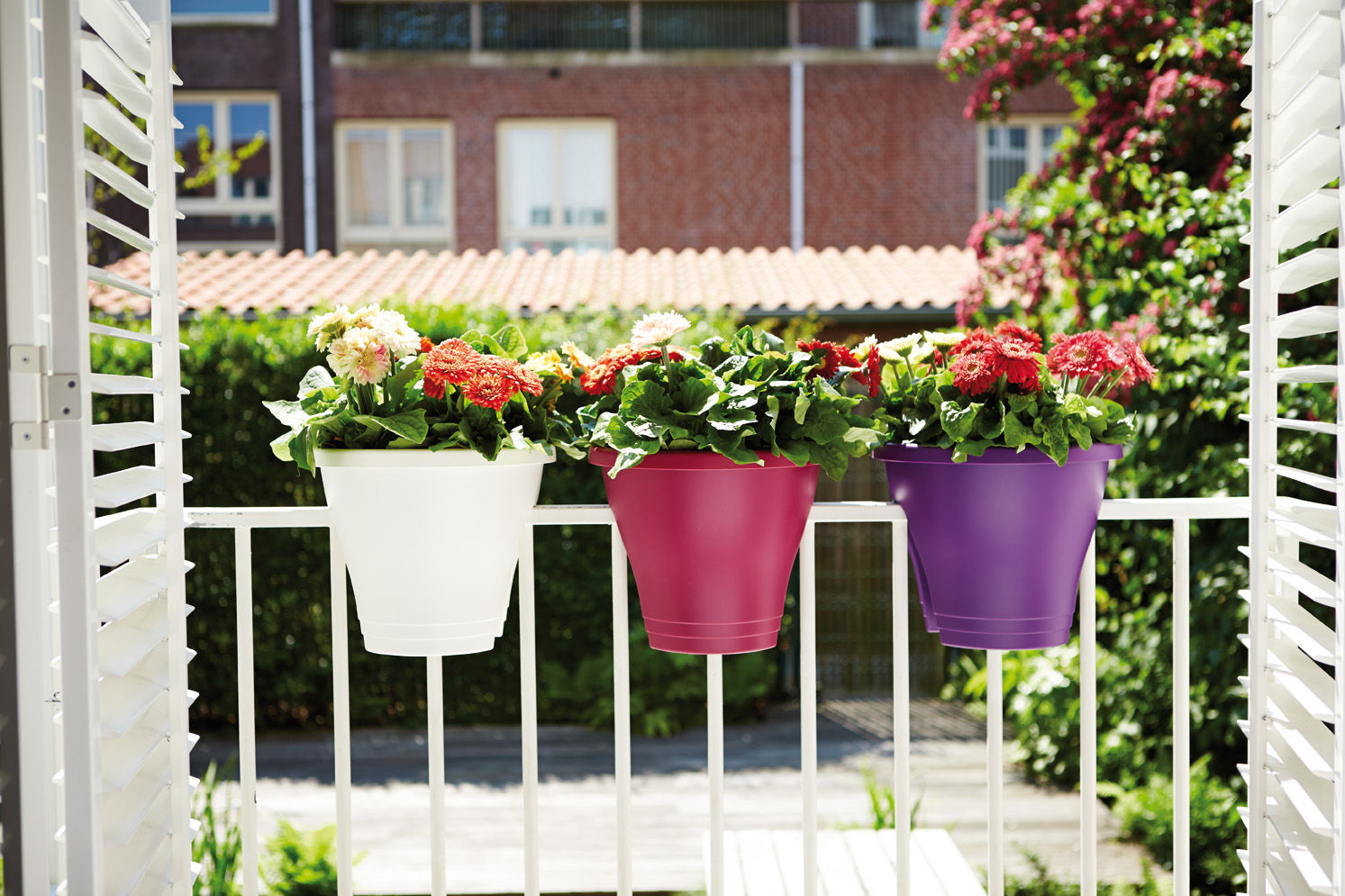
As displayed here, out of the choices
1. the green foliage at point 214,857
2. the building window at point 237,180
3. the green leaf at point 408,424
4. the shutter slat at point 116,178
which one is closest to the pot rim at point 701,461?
the green leaf at point 408,424

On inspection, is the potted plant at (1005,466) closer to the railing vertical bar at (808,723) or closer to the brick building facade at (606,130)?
the railing vertical bar at (808,723)

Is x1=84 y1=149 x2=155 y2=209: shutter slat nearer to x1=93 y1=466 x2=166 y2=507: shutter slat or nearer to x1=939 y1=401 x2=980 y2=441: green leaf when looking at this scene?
x1=93 y1=466 x2=166 y2=507: shutter slat

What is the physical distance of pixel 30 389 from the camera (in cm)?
117

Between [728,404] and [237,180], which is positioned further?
[237,180]

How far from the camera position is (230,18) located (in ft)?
32.6

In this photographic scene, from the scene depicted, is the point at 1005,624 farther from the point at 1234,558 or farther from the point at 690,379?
the point at 1234,558

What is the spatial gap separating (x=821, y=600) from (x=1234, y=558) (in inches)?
131

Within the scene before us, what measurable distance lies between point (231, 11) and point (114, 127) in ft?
32.9

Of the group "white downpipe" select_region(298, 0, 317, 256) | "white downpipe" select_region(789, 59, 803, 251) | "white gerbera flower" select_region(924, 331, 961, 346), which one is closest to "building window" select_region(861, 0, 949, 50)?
"white downpipe" select_region(789, 59, 803, 251)

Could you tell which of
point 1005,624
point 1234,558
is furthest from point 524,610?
point 1234,558

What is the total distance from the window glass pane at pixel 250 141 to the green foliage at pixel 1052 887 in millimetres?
9377

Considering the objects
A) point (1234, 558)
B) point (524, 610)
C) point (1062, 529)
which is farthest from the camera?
point (1234, 558)

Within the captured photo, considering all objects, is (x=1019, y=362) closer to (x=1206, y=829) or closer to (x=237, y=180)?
(x=1206, y=829)

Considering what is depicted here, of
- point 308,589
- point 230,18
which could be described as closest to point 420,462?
point 308,589
